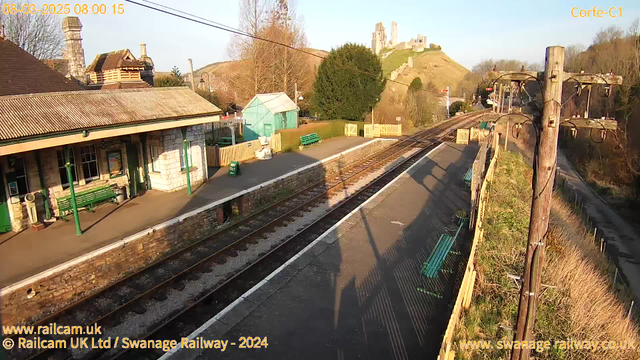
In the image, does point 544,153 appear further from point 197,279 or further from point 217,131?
point 217,131

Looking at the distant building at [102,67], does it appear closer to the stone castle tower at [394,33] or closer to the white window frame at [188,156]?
the white window frame at [188,156]

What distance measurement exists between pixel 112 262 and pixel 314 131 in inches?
731

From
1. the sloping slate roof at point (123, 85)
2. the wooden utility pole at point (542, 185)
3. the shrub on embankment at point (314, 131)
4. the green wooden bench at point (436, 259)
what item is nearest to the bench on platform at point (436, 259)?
the green wooden bench at point (436, 259)

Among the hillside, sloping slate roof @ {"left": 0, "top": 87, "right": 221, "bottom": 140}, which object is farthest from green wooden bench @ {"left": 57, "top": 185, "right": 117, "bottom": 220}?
the hillside

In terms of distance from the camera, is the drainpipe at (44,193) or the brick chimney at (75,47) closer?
the drainpipe at (44,193)

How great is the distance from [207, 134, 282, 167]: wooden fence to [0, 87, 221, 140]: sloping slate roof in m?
3.67

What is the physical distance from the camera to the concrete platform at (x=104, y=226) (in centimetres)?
879

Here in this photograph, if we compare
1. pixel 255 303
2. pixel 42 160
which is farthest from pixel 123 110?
pixel 255 303

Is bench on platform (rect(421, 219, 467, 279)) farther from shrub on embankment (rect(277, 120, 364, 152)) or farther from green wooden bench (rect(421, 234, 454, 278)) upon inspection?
shrub on embankment (rect(277, 120, 364, 152))

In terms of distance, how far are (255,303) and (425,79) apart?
10026 centimetres

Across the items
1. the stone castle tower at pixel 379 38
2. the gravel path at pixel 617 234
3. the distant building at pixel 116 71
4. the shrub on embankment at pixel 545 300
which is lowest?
the gravel path at pixel 617 234

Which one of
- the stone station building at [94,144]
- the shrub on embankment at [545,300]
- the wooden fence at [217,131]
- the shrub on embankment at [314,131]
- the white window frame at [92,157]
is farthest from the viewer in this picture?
the shrub on embankment at [314,131]

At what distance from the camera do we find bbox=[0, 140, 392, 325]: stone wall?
7.79 meters

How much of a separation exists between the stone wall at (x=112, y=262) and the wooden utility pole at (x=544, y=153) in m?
8.70
